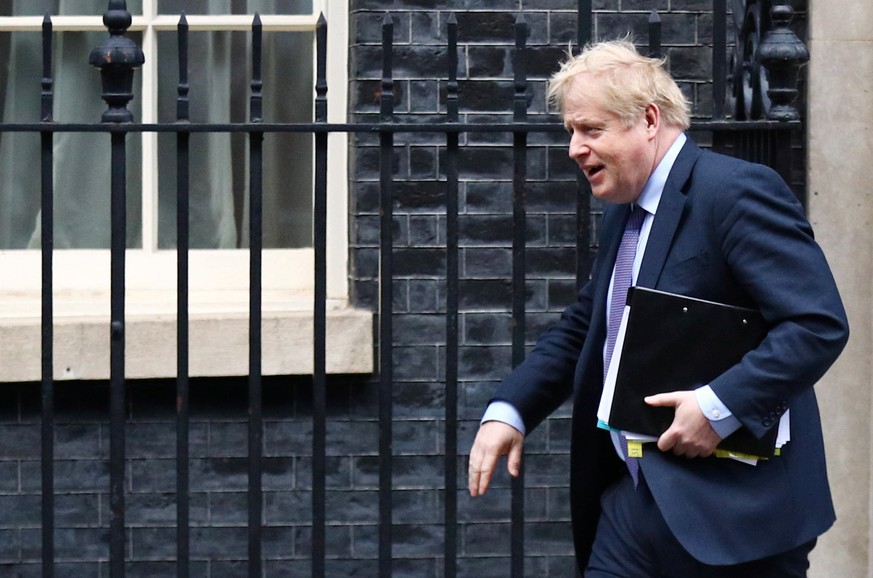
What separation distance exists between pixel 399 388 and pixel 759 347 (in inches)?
94.5

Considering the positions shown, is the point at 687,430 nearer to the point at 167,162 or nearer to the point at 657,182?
the point at 657,182

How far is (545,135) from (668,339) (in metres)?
2.25

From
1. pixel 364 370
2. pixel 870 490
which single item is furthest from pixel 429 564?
pixel 870 490

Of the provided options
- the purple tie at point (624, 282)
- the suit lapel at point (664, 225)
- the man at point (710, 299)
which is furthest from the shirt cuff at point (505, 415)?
the suit lapel at point (664, 225)

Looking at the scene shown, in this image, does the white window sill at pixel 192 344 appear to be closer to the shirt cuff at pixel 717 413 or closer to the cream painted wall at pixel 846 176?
the cream painted wall at pixel 846 176

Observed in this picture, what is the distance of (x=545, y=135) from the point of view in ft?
16.2

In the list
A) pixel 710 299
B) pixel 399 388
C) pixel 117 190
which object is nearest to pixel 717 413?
pixel 710 299

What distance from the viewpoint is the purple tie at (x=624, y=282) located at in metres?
2.92

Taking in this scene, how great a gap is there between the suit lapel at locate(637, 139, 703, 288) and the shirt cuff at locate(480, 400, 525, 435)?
47 cm

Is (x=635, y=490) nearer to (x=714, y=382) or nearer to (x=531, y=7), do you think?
(x=714, y=382)

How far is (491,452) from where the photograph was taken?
306 centimetres

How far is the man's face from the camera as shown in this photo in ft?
9.25

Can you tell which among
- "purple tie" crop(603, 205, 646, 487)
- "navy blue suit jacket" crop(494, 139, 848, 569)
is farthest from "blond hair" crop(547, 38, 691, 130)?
"purple tie" crop(603, 205, 646, 487)

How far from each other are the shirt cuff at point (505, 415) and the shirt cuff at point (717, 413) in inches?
21.5
